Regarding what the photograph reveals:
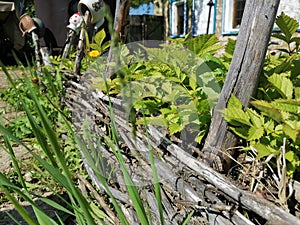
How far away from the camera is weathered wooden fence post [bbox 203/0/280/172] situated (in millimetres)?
922

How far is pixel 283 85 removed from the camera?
99 centimetres

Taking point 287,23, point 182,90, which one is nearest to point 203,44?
point 182,90

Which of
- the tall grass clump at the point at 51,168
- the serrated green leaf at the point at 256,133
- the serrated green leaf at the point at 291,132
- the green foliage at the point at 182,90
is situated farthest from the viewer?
the green foliage at the point at 182,90

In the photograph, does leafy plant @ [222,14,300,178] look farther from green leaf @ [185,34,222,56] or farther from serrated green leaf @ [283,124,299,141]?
green leaf @ [185,34,222,56]

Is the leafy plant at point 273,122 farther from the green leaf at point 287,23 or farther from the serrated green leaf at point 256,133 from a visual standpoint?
the green leaf at point 287,23

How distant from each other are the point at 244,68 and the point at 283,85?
147mm

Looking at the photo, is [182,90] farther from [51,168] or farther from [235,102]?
[51,168]

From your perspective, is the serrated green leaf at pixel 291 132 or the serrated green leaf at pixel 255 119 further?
the serrated green leaf at pixel 255 119

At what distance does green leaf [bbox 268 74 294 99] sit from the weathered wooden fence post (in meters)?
0.06

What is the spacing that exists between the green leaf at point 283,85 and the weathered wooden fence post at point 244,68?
6 cm

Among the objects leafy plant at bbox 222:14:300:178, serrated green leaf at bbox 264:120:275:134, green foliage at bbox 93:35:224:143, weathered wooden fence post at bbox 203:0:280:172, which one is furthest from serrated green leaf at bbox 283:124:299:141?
green foliage at bbox 93:35:224:143

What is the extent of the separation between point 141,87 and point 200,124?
379mm

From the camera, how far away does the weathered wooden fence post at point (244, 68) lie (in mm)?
922

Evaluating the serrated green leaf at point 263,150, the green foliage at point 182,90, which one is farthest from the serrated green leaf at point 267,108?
the green foliage at point 182,90
